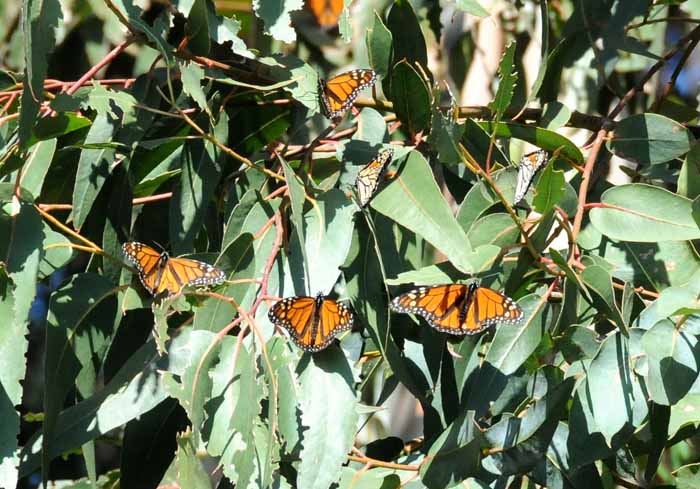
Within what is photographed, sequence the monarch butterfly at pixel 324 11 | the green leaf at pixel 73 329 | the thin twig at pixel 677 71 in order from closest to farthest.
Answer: the green leaf at pixel 73 329 → the thin twig at pixel 677 71 → the monarch butterfly at pixel 324 11

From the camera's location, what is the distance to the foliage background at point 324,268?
1.19 metres

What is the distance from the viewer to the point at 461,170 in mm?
1527

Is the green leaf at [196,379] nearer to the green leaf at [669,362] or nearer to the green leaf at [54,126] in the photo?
the green leaf at [54,126]

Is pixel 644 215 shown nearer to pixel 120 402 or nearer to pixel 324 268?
pixel 324 268

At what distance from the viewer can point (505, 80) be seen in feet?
4.07

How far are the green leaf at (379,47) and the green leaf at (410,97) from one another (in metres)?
0.03

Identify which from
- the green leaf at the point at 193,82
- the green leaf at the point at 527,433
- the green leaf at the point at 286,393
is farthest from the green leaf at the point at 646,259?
the green leaf at the point at 193,82

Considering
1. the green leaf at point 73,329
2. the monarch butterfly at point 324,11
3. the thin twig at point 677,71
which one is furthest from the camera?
the monarch butterfly at point 324,11

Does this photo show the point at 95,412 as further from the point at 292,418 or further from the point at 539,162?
the point at 539,162

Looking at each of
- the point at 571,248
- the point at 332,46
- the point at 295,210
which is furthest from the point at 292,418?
the point at 332,46

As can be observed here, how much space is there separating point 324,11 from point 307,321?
7.39 feet

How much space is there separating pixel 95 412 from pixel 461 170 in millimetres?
647

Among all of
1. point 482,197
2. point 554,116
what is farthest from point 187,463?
point 554,116

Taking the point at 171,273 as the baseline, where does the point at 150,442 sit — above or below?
below
